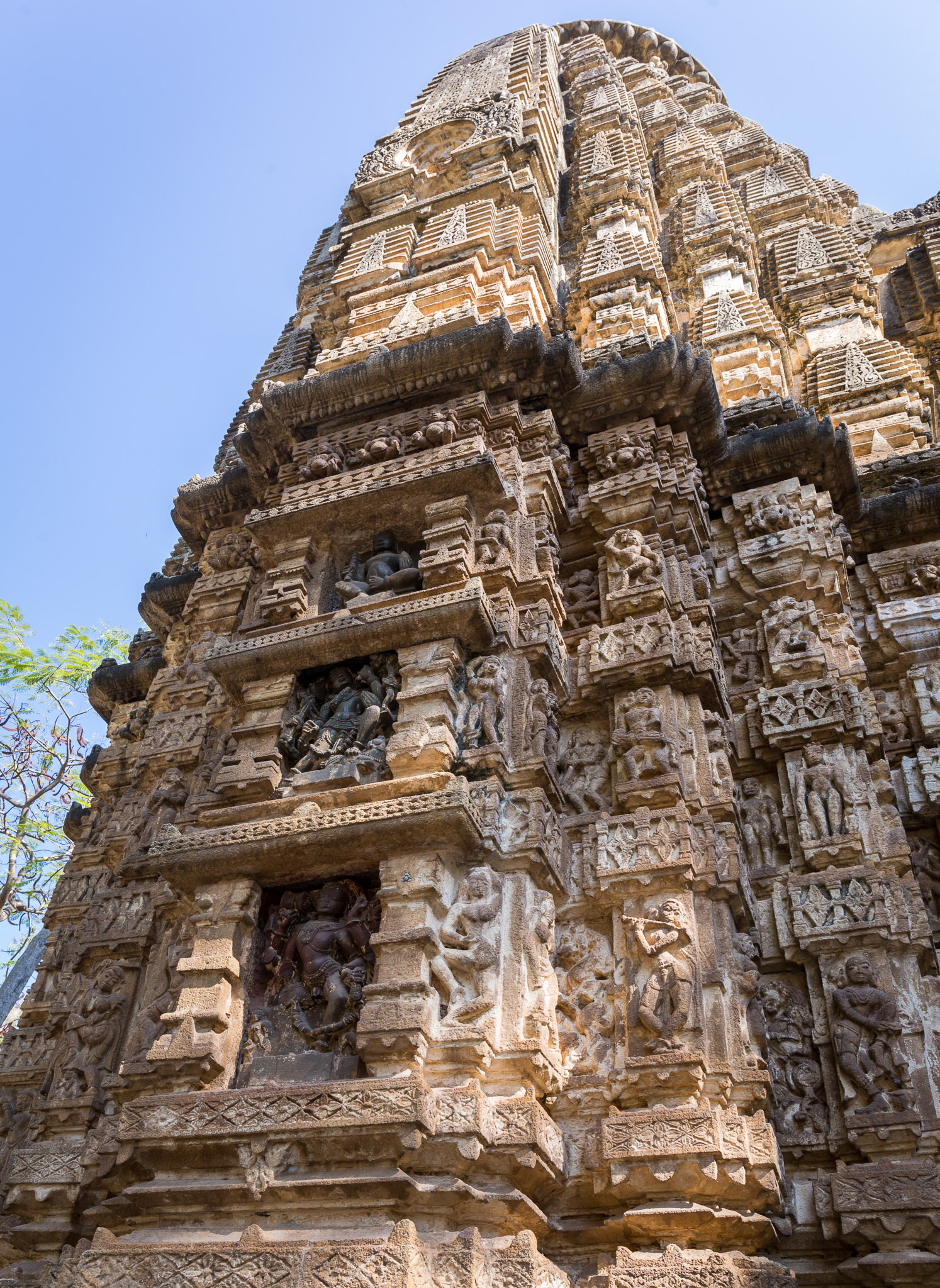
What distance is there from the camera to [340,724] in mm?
7301

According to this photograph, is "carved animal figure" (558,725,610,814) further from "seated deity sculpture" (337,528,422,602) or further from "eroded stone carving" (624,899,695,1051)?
"seated deity sculpture" (337,528,422,602)

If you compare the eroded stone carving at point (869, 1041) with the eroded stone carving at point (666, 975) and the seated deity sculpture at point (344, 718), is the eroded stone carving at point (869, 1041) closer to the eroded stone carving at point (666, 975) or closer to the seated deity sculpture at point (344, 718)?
the eroded stone carving at point (666, 975)

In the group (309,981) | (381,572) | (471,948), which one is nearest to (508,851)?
(471,948)

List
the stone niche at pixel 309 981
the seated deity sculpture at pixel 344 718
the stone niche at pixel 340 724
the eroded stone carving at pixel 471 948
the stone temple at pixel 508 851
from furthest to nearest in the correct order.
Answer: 1. the seated deity sculpture at pixel 344 718
2. the stone niche at pixel 340 724
3. the stone niche at pixel 309 981
4. the eroded stone carving at pixel 471 948
5. the stone temple at pixel 508 851

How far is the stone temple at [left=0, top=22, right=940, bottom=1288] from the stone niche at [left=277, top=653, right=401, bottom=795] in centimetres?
4

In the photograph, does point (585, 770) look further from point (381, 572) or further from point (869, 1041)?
point (869, 1041)

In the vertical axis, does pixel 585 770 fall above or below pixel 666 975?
above

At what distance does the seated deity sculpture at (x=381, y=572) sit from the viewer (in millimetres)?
8008

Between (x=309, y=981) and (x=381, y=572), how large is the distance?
11.3 feet

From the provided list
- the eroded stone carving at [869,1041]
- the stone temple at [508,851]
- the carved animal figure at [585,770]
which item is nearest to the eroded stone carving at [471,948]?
the stone temple at [508,851]

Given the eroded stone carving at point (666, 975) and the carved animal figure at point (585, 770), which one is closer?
the eroded stone carving at point (666, 975)

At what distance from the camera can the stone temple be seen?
5109mm

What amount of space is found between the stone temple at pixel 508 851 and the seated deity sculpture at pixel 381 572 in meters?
0.04

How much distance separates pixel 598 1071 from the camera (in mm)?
5730
